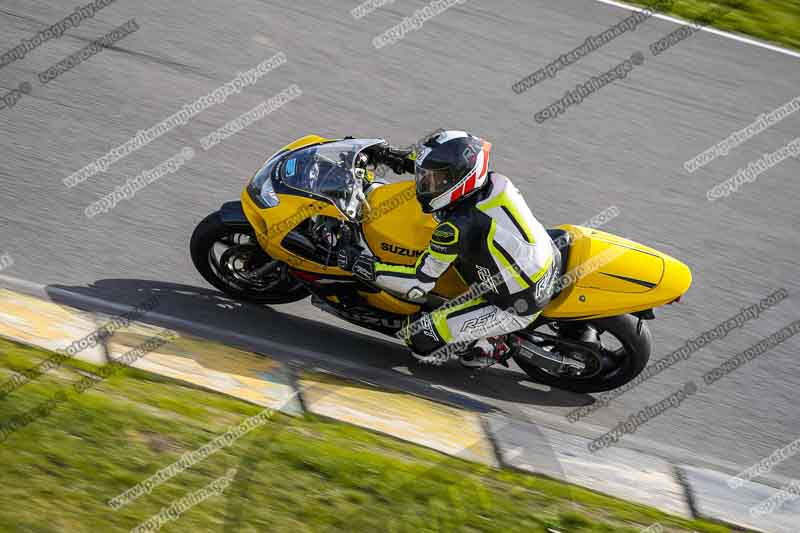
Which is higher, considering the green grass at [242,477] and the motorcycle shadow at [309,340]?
the green grass at [242,477]

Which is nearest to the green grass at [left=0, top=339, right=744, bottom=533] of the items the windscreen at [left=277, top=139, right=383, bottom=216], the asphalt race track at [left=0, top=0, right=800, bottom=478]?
the asphalt race track at [left=0, top=0, right=800, bottom=478]

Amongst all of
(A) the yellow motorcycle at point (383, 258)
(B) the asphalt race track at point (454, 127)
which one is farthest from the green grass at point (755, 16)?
(A) the yellow motorcycle at point (383, 258)

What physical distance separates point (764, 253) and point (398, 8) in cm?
493

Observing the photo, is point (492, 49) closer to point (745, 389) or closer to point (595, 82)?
point (595, 82)

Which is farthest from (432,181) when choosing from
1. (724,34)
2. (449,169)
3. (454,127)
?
(724,34)

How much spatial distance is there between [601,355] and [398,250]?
1.75 meters

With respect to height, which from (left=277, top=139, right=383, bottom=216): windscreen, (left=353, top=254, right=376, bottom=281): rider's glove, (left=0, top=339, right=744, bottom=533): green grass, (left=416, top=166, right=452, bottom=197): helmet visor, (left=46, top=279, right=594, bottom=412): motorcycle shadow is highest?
(left=416, top=166, right=452, bottom=197): helmet visor

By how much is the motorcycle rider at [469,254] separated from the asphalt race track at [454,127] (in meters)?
0.67

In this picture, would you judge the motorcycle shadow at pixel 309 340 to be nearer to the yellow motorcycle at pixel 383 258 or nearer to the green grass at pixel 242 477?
the yellow motorcycle at pixel 383 258

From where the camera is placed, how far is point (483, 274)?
20.8ft

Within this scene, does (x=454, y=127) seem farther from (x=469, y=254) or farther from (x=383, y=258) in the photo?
(x=469, y=254)

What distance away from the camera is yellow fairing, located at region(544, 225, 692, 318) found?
254 inches

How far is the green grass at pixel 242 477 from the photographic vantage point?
193 inches

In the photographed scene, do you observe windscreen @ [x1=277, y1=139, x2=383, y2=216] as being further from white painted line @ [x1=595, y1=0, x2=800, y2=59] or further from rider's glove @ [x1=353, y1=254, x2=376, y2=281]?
white painted line @ [x1=595, y1=0, x2=800, y2=59]
